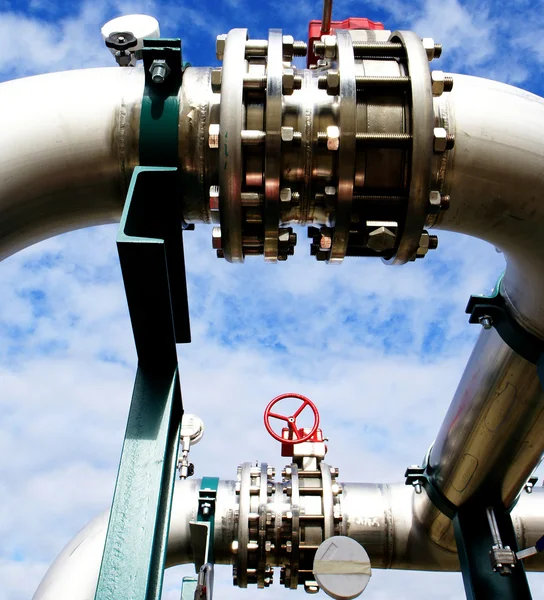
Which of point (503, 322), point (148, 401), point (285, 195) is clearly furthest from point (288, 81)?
point (503, 322)

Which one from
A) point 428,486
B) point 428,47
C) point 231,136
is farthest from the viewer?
point 428,486

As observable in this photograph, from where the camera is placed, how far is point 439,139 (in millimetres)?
2381

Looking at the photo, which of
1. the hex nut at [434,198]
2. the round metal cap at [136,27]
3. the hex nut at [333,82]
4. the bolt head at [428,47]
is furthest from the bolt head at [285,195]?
the round metal cap at [136,27]

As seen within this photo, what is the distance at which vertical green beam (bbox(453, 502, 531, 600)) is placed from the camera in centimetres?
391

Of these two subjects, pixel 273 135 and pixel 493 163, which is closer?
pixel 273 135

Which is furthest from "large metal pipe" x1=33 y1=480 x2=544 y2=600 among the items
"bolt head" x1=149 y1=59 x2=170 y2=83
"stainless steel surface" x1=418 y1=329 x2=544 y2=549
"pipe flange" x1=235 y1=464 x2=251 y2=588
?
"bolt head" x1=149 y1=59 x2=170 y2=83

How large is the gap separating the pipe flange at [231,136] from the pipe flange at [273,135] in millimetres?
103

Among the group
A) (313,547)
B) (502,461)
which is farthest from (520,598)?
(313,547)

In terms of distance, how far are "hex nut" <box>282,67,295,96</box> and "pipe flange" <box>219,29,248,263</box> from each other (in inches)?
6.4

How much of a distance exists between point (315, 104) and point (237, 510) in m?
3.20

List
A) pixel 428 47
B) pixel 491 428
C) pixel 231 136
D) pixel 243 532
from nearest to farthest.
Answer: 1. pixel 231 136
2. pixel 428 47
3. pixel 491 428
4. pixel 243 532

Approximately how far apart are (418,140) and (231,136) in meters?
0.72

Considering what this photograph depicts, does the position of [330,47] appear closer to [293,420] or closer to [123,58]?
[123,58]

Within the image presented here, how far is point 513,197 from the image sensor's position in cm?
255
